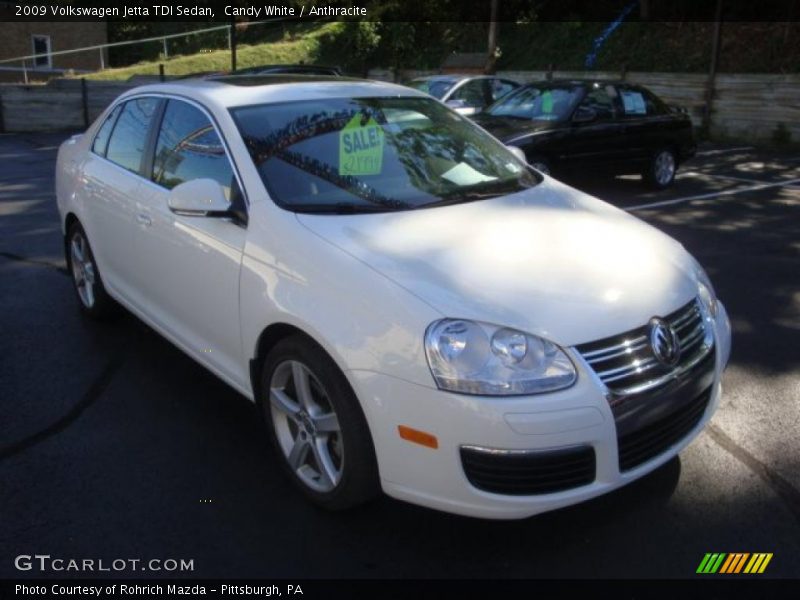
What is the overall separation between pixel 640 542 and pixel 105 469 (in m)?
2.25

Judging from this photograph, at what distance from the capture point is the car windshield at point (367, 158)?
130 inches

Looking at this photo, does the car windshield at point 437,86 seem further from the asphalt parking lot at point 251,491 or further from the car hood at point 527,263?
the car hood at point 527,263

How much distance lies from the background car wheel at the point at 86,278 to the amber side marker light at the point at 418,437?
9.62 ft

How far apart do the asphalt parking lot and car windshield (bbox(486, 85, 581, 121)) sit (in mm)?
4899

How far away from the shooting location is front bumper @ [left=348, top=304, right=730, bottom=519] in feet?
7.89

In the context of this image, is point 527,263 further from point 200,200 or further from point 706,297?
point 200,200

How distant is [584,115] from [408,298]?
7.55m

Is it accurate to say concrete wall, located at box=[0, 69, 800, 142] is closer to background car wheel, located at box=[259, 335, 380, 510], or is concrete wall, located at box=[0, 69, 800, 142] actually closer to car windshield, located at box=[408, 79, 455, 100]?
car windshield, located at box=[408, 79, 455, 100]

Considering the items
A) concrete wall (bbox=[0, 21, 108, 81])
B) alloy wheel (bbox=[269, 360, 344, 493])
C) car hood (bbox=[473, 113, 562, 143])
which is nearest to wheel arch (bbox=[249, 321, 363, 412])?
alloy wheel (bbox=[269, 360, 344, 493])

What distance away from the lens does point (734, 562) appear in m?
2.66

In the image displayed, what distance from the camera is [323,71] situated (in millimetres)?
11672

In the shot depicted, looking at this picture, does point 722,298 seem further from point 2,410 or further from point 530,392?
point 2,410

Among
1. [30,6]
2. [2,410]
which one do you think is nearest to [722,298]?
[2,410]

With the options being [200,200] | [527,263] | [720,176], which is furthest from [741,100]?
[200,200]
